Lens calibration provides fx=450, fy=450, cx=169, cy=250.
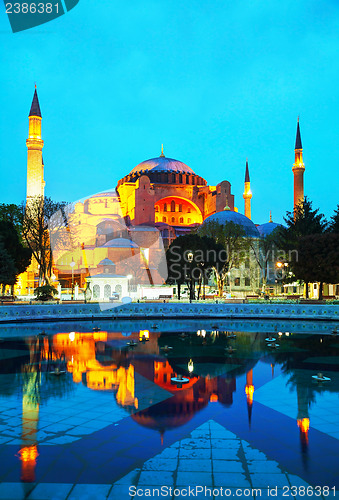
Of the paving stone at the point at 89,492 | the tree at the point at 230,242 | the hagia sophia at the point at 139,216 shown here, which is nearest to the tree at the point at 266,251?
the hagia sophia at the point at 139,216

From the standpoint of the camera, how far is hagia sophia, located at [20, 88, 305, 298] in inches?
1695

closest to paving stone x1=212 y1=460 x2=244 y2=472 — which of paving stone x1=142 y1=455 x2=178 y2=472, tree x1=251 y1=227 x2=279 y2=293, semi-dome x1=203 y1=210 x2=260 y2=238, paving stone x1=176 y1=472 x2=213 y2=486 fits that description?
paving stone x1=176 y1=472 x2=213 y2=486

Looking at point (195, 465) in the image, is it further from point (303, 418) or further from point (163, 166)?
point (163, 166)

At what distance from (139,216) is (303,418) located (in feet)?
150

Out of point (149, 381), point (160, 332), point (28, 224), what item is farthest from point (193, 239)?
point (149, 381)

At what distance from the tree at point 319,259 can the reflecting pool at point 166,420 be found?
1247cm

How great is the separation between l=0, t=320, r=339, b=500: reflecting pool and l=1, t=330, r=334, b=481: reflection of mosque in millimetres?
23

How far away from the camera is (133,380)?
8906 mm

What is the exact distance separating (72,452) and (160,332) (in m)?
11.5

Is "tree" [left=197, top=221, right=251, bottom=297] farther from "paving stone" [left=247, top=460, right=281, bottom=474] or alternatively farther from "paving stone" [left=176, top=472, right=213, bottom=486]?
"paving stone" [left=176, top=472, right=213, bottom=486]

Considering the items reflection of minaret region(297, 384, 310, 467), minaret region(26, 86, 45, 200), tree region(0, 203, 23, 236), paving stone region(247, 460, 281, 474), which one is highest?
minaret region(26, 86, 45, 200)

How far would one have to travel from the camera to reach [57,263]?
46531 mm

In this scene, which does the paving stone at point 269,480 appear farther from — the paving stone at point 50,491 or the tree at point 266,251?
the tree at point 266,251

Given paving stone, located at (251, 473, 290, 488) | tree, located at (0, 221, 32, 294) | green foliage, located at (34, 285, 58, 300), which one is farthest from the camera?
tree, located at (0, 221, 32, 294)
